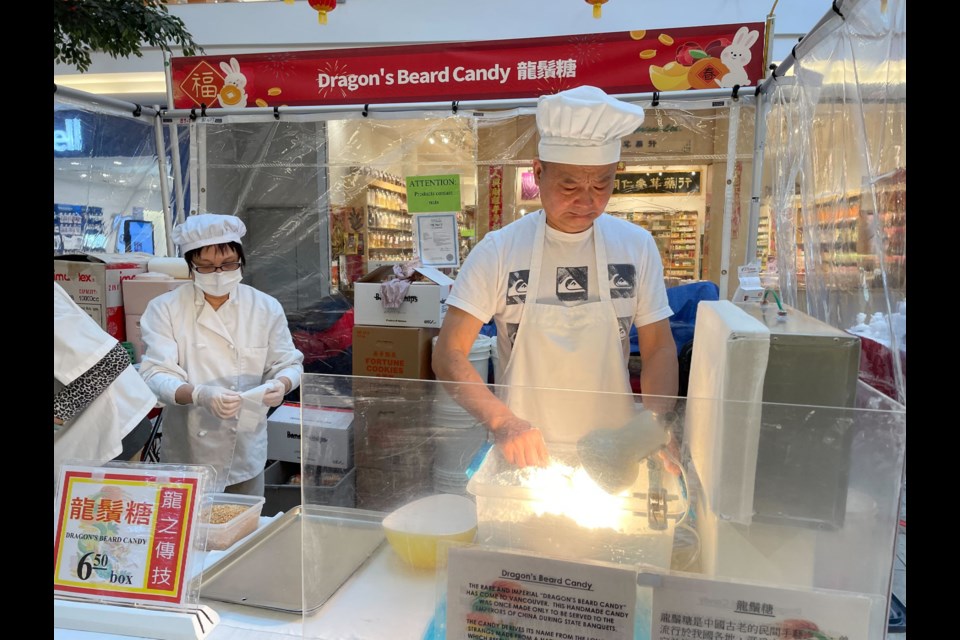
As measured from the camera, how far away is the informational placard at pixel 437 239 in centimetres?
352

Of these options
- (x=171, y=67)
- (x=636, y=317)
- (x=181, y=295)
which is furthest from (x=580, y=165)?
(x=171, y=67)

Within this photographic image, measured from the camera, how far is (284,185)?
3766 mm

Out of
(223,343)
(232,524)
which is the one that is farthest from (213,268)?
(232,524)

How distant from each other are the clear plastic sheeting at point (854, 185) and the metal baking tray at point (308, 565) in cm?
86

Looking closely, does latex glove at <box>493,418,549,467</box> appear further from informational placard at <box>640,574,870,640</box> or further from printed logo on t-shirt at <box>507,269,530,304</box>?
printed logo on t-shirt at <box>507,269,530,304</box>

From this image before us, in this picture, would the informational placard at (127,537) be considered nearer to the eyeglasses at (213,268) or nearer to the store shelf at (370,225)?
the eyeglasses at (213,268)

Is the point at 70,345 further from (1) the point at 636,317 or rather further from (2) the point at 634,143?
(2) the point at 634,143

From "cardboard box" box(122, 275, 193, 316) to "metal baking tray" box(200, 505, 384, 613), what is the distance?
8.39 feet

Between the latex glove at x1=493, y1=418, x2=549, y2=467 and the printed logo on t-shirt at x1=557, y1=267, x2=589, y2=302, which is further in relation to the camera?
the printed logo on t-shirt at x1=557, y1=267, x2=589, y2=302

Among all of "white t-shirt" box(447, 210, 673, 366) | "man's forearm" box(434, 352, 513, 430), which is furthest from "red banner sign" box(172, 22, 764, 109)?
"man's forearm" box(434, 352, 513, 430)

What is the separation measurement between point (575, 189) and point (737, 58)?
1890 mm

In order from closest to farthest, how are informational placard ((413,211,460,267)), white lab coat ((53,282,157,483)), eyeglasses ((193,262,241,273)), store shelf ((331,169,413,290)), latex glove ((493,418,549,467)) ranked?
latex glove ((493,418,549,467))
white lab coat ((53,282,157,483))
eyeglasses ((193,262,241,273))
informational placard ((413,211,460,267))
store shelf ((331,169,413,290))

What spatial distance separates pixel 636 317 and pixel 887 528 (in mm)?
1089

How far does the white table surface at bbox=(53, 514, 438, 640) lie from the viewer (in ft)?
2.98
